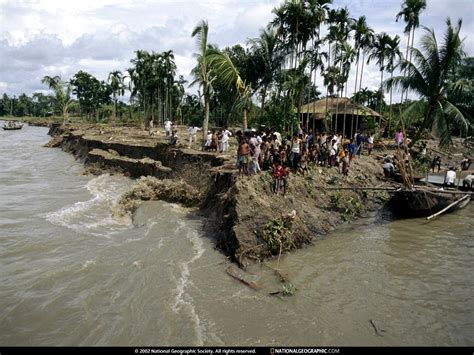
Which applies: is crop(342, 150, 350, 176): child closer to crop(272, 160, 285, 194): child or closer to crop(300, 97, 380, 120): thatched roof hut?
crop(272, 160, 285, 194): child

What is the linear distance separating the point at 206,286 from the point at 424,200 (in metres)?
10.4

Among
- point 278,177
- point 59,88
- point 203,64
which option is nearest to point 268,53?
point 203,64

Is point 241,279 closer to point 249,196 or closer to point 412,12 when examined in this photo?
point 249,196

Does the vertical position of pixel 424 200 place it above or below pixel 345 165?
below

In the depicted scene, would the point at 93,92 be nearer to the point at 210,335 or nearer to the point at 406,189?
the point at 406,189

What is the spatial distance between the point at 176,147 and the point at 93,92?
187 feet

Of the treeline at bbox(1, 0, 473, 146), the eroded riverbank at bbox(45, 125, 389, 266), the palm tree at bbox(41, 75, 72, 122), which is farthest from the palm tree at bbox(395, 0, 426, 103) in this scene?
the palm tree at bbox(41, 75, 72, 122)

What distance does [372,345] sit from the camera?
6.66 metres

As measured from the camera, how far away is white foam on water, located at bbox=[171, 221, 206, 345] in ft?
23.0

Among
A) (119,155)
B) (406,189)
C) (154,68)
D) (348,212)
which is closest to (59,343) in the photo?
(348,212)

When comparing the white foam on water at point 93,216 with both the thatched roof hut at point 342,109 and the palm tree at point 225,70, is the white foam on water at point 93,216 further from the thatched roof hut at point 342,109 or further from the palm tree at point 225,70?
the thatched roof hut at point 342,109

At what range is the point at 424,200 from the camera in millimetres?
14914

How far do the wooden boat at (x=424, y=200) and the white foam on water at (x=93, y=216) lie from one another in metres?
10.8

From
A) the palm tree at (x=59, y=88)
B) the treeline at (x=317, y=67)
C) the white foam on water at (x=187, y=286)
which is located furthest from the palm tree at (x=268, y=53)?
the palm tree at (x=59, y=88)
